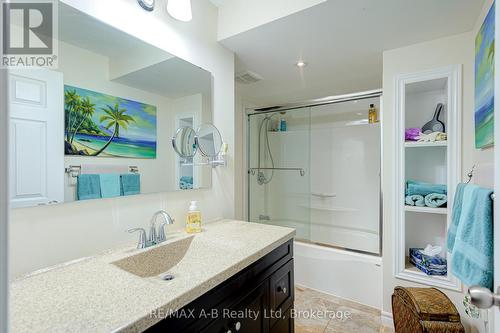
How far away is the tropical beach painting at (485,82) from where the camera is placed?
3.60ft

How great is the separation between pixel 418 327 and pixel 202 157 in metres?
1.66

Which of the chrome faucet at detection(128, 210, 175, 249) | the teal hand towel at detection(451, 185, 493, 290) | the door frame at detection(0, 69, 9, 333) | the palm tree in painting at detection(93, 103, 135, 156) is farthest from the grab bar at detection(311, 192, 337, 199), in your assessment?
the door frame at detection(0, 69, 9, 333)

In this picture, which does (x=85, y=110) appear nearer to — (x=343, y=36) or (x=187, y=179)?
(x=187, y=179)

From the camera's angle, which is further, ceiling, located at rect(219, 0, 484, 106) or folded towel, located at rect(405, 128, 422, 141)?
folded towel, located at rect(405, 128, 422, 141)

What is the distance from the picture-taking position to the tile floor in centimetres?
183

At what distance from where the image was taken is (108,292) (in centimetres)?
71

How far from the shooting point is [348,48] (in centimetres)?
179

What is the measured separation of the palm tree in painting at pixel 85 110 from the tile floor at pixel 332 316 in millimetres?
1967

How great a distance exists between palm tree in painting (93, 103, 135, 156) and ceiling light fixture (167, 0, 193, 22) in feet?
1.95

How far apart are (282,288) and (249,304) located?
1.16 ft

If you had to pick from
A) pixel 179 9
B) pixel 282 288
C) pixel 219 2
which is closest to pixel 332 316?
pixel 282 288

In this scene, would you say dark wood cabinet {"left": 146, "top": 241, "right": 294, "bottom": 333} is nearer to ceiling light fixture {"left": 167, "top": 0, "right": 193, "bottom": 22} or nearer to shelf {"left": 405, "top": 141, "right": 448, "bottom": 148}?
shelf {"left": 405, "top": 141, "right": 448, "bottom": 148}

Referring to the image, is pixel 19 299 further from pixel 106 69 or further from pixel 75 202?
pixel 106 69

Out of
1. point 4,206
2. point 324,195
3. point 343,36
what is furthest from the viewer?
point 324,195
